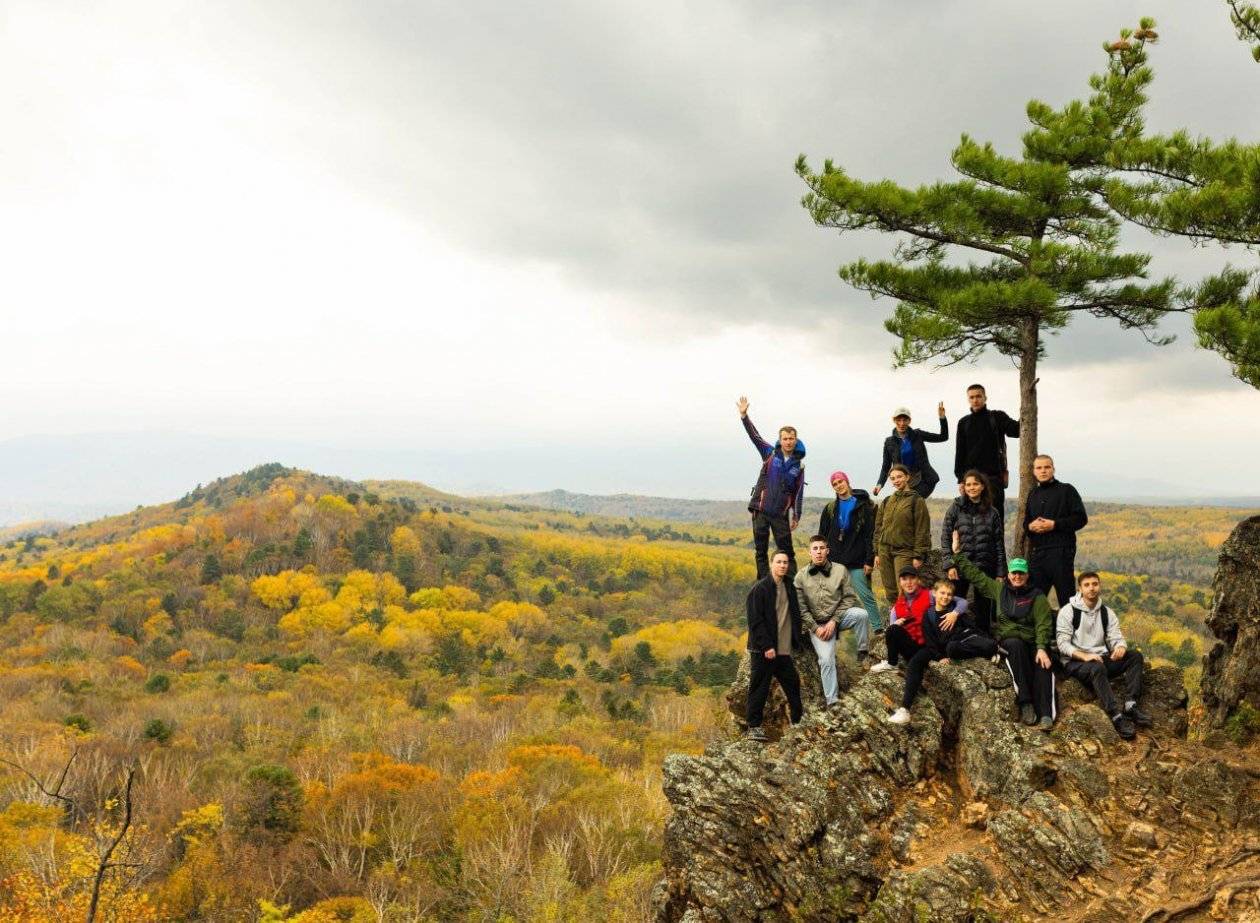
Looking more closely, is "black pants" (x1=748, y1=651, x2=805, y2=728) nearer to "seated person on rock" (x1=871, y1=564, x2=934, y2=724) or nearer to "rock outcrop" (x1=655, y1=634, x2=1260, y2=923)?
"rock outcrop" (x1=655, y1=634, x2=1260, y2=923)

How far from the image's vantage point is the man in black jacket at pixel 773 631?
9.28m

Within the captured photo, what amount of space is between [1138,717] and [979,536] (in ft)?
9.11

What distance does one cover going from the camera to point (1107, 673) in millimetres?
8844

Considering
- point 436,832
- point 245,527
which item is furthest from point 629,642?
point 245,527

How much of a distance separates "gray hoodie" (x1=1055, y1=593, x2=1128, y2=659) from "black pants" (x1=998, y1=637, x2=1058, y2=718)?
1.20 ft

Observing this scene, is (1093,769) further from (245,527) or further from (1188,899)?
(245,527)

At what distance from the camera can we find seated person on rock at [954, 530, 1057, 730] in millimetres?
8703

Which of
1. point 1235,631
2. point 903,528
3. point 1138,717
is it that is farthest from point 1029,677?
point 1235,631

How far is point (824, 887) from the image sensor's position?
347 inches

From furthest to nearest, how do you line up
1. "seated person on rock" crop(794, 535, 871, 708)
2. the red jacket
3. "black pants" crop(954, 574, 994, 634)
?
"black pants" crop(954, 574, 994, 634) → "seated person on rock" crop(794, 535, 871, 708) → the red jacket

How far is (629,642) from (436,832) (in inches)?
2584

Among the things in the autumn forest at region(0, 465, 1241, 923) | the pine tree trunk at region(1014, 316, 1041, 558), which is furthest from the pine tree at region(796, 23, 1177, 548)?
the autumn forest at region(0, 465, 1241, 923)

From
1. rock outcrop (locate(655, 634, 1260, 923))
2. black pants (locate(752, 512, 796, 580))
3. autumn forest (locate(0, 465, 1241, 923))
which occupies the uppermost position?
black pants (locate(752, 512, 796, 580))

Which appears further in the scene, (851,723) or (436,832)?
(436,832)
